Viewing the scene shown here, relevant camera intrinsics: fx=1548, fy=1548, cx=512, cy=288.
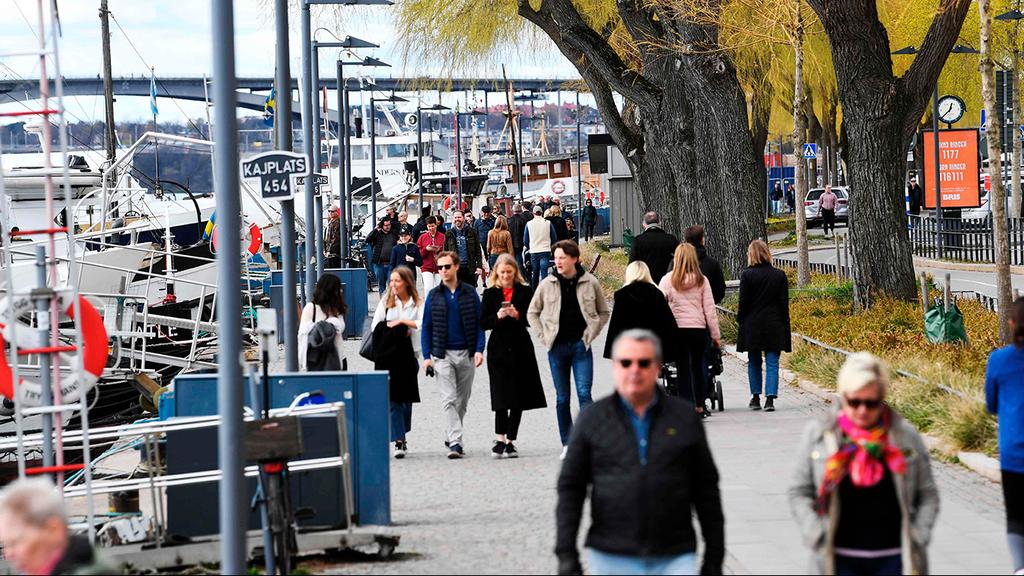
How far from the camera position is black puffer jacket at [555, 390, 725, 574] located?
582 cm

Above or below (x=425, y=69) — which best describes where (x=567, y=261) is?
below

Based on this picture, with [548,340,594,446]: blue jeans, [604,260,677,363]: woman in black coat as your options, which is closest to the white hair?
[548,340,594,446]: blue jeans

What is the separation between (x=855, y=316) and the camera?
797 inches

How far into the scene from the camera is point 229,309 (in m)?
7.73

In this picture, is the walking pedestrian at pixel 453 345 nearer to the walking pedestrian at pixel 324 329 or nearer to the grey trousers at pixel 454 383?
the grey trousers at pixel 454 383

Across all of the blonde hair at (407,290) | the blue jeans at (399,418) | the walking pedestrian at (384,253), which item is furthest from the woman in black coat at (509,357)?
the walking pedestrian at (384,253)

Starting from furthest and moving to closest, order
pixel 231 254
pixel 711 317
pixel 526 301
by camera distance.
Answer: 1. pixel 711 317
2. pixel 526 301
3. pixel 231 254

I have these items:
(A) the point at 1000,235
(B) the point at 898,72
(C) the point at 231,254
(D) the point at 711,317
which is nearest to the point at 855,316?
(A) the point at 1000,235

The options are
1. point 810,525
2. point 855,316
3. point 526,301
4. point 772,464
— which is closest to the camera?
point 810,525

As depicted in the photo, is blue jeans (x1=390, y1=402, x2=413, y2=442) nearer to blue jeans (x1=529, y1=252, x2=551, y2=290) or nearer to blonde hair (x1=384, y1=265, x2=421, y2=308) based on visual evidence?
blonde hair (x1=384, y1=265, x2=421, y2=308)

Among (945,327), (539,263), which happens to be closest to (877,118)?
(945,327)

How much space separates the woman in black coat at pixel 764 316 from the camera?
1501 cm

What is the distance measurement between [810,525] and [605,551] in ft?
2.55

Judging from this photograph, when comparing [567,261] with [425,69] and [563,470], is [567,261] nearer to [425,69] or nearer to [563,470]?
[563,470]
